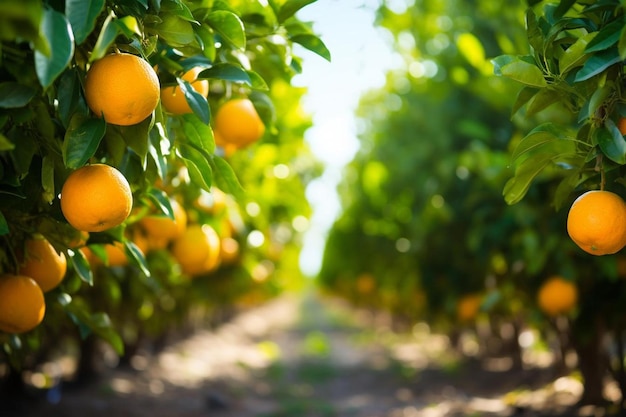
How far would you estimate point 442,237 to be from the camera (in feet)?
17.3

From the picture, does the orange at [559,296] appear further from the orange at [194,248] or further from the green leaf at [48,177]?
the green leaf at [48,177]

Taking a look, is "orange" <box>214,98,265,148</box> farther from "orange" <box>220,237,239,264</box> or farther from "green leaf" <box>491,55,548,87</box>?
"orange" <box>220,237,239,264</box>

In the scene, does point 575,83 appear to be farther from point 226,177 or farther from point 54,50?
point 54,50

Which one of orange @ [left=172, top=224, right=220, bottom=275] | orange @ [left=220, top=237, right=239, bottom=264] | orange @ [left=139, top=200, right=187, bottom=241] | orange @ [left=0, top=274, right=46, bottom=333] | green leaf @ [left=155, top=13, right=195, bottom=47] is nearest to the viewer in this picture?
green leaf @ [left=155, top=13, right=195, bottom=47]

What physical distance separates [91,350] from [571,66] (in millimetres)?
5014

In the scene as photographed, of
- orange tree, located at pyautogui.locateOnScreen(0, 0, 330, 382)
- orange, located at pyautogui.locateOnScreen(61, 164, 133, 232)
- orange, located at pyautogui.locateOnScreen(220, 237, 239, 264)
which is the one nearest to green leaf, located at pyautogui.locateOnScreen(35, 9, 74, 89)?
orange tree, located at pyautogui.locateOnScreen(0, 0, 330, 382)

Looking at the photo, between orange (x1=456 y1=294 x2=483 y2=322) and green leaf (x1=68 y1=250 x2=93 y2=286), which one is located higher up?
orange (x1=456 y1=294 x2=483 y2=322)

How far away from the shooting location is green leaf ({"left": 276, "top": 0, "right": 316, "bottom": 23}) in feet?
6.42

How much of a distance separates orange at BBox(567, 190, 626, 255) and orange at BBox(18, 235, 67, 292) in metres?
1.50

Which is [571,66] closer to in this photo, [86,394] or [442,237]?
[442,237]

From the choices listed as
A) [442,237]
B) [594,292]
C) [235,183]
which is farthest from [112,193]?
[442,237]

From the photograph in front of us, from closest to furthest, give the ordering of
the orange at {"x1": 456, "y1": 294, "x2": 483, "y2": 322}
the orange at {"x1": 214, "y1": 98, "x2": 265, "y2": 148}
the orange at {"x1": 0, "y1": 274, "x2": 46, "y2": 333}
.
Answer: the orange at {"x1": 0, "y1": 274, "x2": 46, "y2": 333} → the orange at {"x1": 214, "y1": 98, "x2": 265, "y2": 148} → the orange at {"x1": 456, "y1": 294, "x2": 483, "y2": 322}

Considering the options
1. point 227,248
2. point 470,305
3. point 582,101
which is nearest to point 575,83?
point 582,101

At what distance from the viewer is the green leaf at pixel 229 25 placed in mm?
1705
